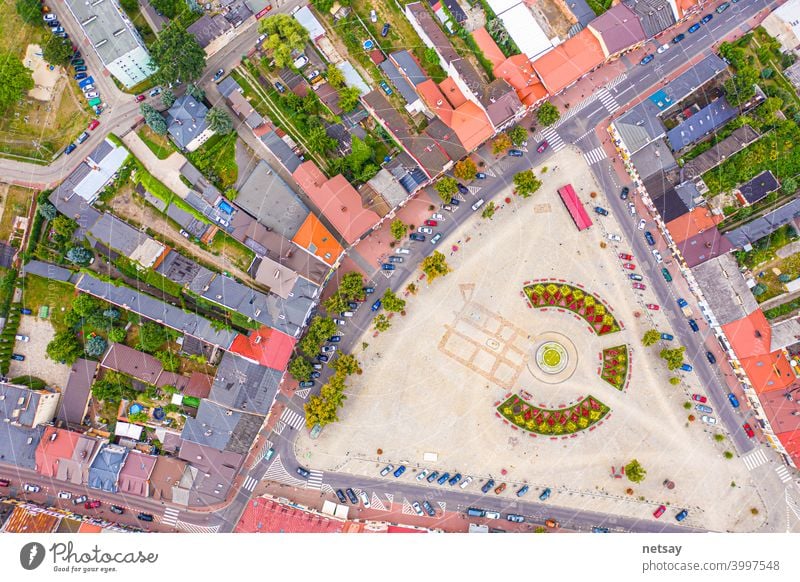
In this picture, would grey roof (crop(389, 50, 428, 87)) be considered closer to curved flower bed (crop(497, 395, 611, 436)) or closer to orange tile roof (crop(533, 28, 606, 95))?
orange tile roof (crop(533, 28, 606, 95))

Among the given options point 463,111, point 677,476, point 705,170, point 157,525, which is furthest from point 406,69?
point 157,525

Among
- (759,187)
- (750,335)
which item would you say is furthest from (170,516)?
(759,187)

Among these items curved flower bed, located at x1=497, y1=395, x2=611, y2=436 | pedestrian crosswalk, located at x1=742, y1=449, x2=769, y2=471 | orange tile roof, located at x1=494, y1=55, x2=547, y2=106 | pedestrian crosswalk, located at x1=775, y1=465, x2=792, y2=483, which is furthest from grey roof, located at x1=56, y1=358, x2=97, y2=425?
pedestrian crosswalk, located at x1=775, y1=465, x2=792, y2=483

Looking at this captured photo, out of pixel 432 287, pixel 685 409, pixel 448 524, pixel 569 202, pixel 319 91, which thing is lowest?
pixel 448 524

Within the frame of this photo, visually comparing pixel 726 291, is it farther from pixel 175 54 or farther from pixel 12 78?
pixel 12 78

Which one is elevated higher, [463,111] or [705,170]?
[463,111]

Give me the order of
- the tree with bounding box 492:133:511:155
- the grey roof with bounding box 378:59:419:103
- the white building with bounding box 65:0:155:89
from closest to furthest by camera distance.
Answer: the white building with bounding box 65:0:155:89 < the tree with bounding box 492:133:511:155 < the grey roof with bounding box 378:59:419:103

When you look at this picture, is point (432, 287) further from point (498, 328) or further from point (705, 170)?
point (705, 170)
